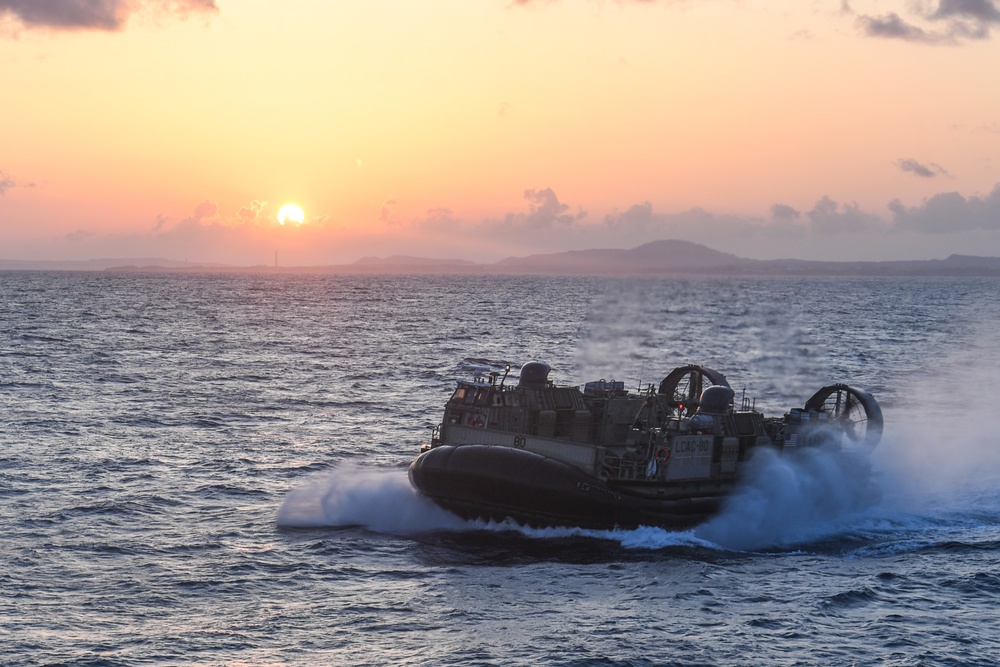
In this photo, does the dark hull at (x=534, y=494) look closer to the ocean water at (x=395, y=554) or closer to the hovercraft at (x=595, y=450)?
the hovercraft at (x=595, y=450)

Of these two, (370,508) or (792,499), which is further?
(792,499)

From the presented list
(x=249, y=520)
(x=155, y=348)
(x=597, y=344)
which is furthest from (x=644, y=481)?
(x=155, y=348)

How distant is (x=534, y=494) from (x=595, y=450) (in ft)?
9.46

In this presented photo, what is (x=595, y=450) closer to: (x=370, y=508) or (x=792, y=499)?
(x=792, y=499)

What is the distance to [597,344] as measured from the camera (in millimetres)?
96062

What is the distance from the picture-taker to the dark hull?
37.3m

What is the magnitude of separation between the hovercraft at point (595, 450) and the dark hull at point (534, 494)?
0.11 feet

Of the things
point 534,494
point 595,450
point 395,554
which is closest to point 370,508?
point 395,554

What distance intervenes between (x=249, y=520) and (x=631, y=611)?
14.8m

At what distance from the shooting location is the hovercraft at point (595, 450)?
37500 mm

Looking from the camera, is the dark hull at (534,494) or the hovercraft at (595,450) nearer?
the dark hull at (534,494)

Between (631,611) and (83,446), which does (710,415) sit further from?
(83,446)

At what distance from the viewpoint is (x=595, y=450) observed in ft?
127

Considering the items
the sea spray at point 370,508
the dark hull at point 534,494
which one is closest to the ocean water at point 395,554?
the sea spray at point 370,508
